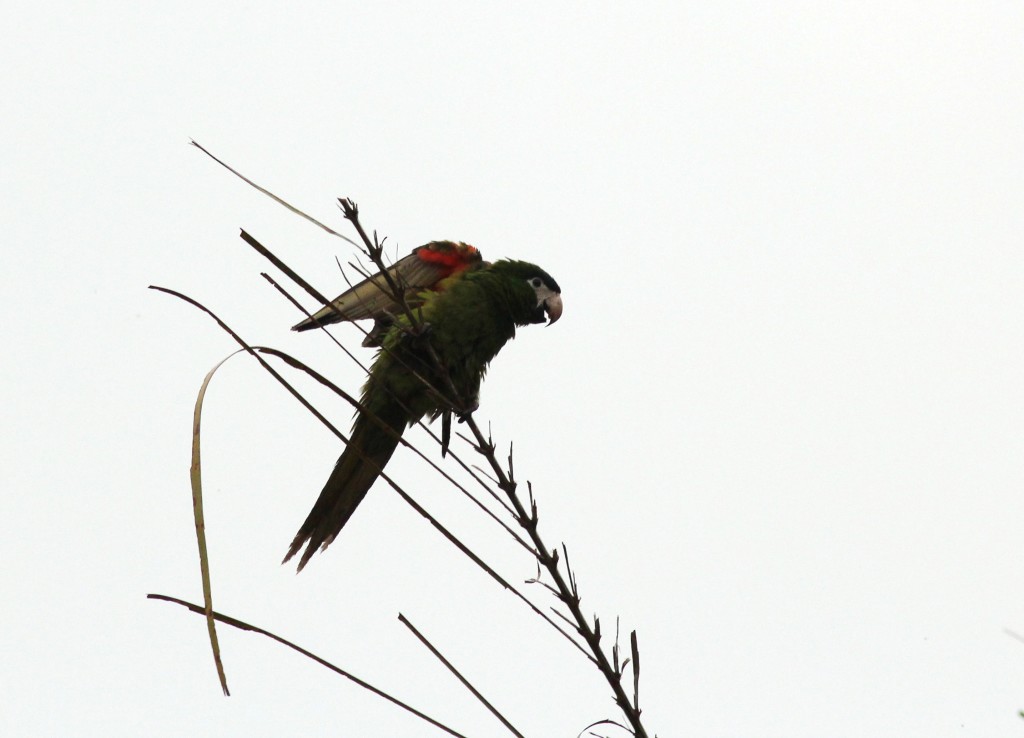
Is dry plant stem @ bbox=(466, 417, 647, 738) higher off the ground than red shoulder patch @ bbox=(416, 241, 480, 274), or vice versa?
red shoulder patch @ bbox=(416, 241, 480, 274)

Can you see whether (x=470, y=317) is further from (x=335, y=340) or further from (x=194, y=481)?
(x=194, y=481)

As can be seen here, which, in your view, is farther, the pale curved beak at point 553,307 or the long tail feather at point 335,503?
the pale curved beak at point 553,307

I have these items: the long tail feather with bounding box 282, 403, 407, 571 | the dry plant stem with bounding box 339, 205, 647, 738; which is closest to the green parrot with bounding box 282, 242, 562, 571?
the long tail feather with bounding box 282, 403, 407, 571

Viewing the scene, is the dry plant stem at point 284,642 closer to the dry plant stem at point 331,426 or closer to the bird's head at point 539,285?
the dry plant stem at point 331,426

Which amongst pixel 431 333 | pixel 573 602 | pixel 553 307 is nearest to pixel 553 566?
pixel 573 602

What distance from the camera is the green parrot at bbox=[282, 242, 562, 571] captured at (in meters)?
5.19

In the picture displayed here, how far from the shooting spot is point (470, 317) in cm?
559

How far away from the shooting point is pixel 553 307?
6215 millimetres

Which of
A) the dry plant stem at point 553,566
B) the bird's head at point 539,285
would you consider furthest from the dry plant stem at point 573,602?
the bird's head at point 539,285

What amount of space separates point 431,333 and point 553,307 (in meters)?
1.17

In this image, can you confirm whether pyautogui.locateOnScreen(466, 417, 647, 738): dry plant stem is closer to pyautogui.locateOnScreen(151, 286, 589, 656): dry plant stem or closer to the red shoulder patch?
pyautogui.locateOnScreen(151, 286, 589, 656): dry plant stem

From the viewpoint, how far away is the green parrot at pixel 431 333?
519cm

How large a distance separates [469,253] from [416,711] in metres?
4.36

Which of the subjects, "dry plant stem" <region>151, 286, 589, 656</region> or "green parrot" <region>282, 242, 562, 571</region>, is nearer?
"dry plant stem" <region>151, 286, 589, 656</region>
